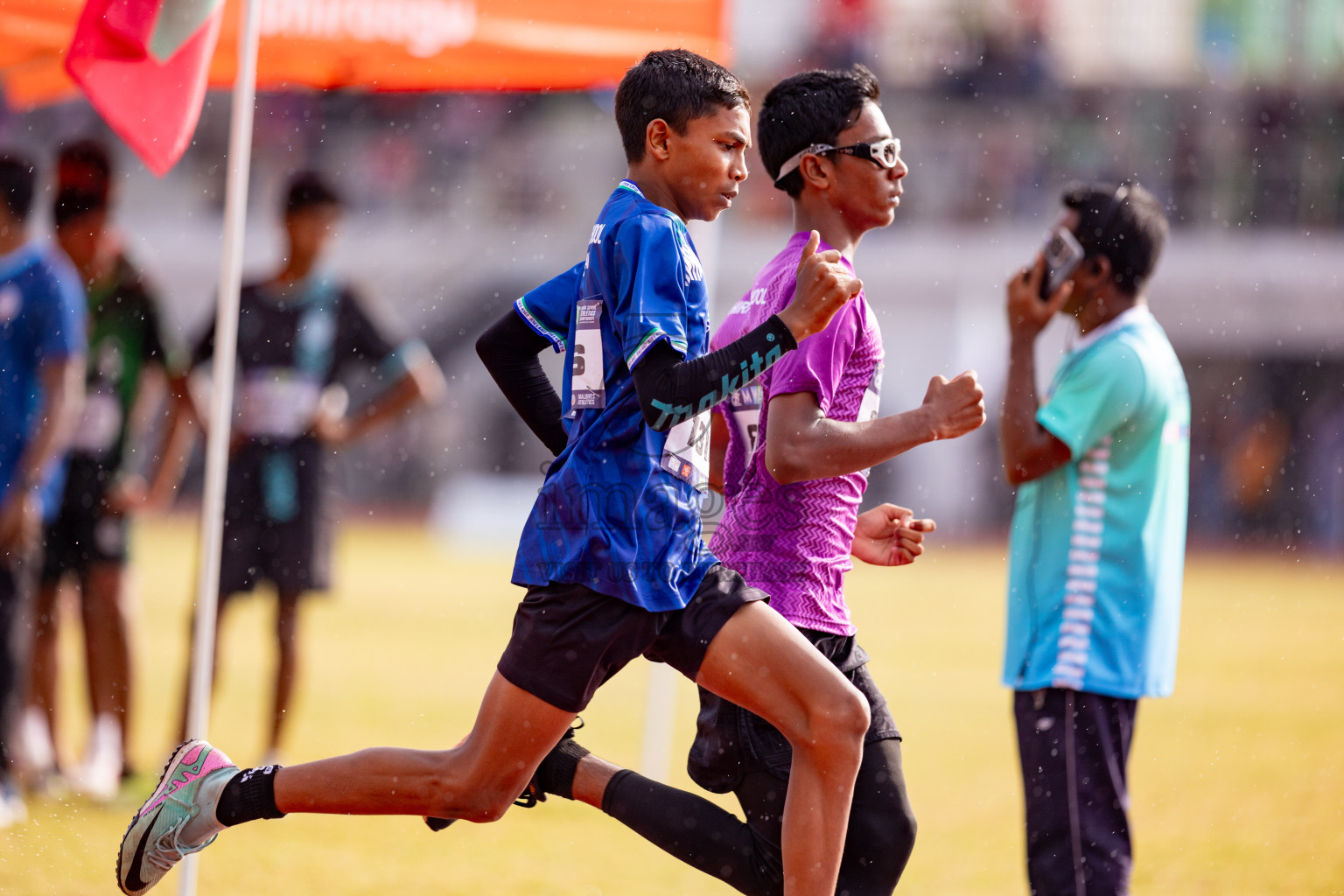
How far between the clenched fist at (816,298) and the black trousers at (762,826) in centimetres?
90

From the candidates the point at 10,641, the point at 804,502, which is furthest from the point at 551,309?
the point at 10,641

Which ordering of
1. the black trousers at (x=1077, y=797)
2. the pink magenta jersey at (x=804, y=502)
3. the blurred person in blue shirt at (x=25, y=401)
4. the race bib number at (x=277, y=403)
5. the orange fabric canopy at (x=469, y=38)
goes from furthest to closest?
the race bib number at (x=277, y=403)
the orange fabric canopy at (x=469, y=38)
the blurred person in blue shirt at (x=25, y=401)
the black trousers at (x=1077, y=797)
the pink magenta jersey at (x=804, y=502)

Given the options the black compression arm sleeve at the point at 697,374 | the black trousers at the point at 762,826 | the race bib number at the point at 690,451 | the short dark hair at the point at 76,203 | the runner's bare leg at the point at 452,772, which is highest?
the short dark hair at the point at 76,203

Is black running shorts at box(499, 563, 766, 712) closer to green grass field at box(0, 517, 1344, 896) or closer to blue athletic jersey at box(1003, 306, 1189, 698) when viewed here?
blue athletic jersey at box(1003, 306, 1189, 698)

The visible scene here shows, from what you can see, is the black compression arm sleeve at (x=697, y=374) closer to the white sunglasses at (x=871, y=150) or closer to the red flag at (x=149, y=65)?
the white sunglasses at (x=871, y=150)

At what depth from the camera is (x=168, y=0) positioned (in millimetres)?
3635

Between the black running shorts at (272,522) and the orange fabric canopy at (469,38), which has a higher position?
the orange fabric canopy at (469,38)

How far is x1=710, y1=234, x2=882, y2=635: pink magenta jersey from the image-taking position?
2.77 metres

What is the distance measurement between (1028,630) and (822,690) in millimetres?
987

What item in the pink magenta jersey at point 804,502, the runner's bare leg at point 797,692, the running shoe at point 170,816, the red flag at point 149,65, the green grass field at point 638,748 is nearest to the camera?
the runner's bare leg at point 797,692

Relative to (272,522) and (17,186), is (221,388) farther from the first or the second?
(17,186)

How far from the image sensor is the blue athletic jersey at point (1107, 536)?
3.23 m

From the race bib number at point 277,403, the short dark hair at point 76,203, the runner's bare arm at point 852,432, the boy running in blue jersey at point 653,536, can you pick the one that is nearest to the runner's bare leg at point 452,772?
the boy running in blue jersey at point 653,536

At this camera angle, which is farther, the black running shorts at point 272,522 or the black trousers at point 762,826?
the black running shorts at point 272,522
